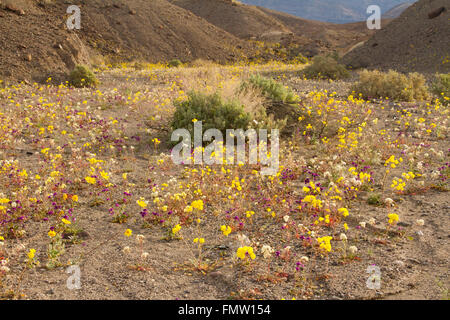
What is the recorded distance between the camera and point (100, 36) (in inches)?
1134

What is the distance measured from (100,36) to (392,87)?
23199 mm

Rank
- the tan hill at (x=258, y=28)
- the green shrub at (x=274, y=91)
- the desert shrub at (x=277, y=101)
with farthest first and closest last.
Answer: the tan hill at (x=258, y=28) → the green shrub at (x=274, y=91) → the desert shrub at (x=277, y=101)

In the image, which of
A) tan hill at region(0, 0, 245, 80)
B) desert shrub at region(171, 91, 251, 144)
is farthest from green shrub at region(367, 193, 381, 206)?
tan hill at region(0, 0, 245, 80)

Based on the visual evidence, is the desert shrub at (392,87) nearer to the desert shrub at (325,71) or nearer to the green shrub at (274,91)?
the green shrub at (274,91)

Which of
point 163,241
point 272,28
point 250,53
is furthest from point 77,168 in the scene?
point 272,28

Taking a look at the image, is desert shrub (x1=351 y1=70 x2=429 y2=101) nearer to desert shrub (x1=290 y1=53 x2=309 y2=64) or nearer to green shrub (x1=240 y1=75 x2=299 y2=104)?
green shrub (x1=240 y1=75 x2=299 y2=104)

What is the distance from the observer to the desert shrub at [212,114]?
26.4 ft

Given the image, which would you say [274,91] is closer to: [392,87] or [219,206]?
[219,206]

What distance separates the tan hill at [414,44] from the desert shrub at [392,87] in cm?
923

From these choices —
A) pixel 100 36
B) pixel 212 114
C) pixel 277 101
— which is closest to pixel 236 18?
pixel 100 36

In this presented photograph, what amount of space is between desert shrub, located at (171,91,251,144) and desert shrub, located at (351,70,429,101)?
20.4 feet

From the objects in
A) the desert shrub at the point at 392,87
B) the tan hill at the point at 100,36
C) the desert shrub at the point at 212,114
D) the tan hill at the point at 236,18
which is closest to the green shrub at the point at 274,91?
the desert shrub at the point at 212,114

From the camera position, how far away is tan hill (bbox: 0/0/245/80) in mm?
15414

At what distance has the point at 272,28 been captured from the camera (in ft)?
158
